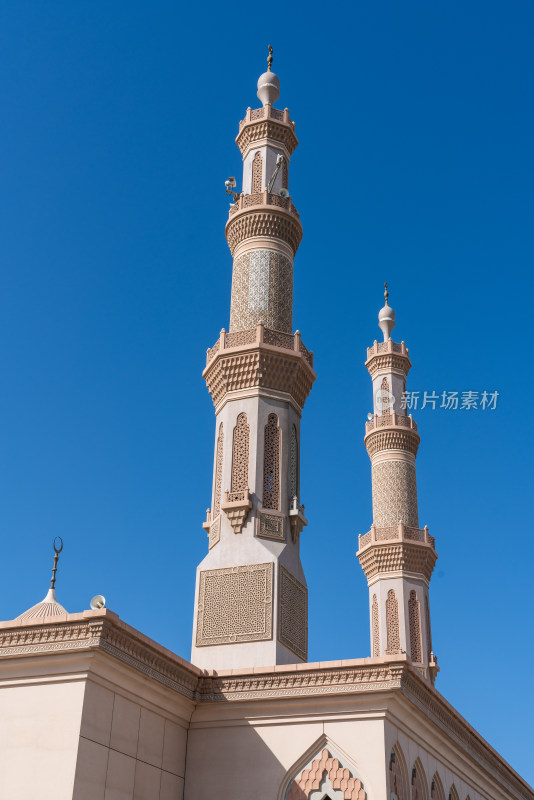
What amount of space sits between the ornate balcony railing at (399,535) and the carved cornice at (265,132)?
29.6ft

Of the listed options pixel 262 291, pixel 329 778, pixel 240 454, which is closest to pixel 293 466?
pixel 240 454

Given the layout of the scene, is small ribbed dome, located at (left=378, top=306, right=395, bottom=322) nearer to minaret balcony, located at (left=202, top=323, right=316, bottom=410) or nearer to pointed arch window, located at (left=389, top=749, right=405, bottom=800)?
minaret balcony, located at (left=202, top=323, right=316, bottom=410)

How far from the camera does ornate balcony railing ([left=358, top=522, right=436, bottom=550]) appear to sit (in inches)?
815

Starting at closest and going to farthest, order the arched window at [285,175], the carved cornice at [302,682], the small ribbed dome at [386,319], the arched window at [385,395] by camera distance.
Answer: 1. the carved cornice at [302,682]
2. the arched window at [285,175]
3. the arched window at [385,395]
4. the small ribbed dome at [386,319]

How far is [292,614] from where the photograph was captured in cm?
1197

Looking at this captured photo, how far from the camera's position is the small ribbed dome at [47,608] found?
13914 millimetres

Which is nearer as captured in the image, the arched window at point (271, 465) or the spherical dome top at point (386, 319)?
the arched window at point (271, 465)

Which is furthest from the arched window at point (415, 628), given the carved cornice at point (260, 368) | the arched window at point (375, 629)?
the carved cornice at point (260, 368)

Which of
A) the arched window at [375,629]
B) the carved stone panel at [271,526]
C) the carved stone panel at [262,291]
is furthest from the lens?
the arched window at [375,629]

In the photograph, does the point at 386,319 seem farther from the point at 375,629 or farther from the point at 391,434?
the point at 375,629

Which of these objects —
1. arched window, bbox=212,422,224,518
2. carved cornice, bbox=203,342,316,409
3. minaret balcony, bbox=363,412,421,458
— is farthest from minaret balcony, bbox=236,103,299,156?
minaret balcony, bbox=363,412,421,458

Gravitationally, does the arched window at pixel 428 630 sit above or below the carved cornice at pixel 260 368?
below

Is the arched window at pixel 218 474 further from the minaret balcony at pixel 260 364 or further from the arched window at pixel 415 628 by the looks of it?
the arched window at pixel 415 628

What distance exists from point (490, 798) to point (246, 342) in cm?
771
